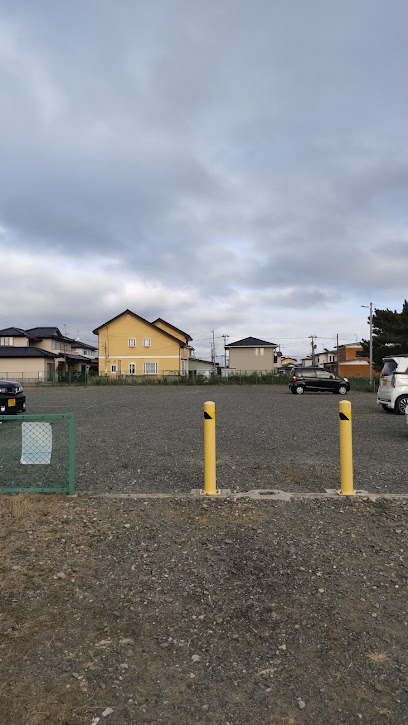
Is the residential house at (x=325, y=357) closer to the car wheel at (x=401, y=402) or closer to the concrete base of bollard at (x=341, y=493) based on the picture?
the car wheel at (x=401, y=402)

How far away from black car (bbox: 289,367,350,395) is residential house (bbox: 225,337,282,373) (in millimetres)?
32284

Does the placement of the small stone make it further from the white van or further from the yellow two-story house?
the yellow two-story house

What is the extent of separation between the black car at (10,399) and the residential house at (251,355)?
49031 millimetres

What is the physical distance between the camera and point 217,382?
137 ft

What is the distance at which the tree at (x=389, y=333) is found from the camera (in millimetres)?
37503

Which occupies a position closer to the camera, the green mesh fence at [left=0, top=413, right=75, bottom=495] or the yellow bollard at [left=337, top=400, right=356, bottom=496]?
the yellow bollard at [left=337, top=400, right=356, bottom=496]

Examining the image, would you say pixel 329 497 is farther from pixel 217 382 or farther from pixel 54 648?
pixel 217 382

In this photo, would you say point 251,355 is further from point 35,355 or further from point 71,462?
point 71,462

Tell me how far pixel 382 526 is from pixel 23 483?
3.67m

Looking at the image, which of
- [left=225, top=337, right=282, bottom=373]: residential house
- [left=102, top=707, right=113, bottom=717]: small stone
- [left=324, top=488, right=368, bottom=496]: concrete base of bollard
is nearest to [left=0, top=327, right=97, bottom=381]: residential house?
[left=225, top=337, right=282, bottom=373]: residential house

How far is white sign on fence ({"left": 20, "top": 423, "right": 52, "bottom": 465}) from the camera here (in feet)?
16.1

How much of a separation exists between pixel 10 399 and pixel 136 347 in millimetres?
42439

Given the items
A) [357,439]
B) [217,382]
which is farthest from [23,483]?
[217,382]

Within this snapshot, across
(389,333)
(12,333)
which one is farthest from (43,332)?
(389,333)
